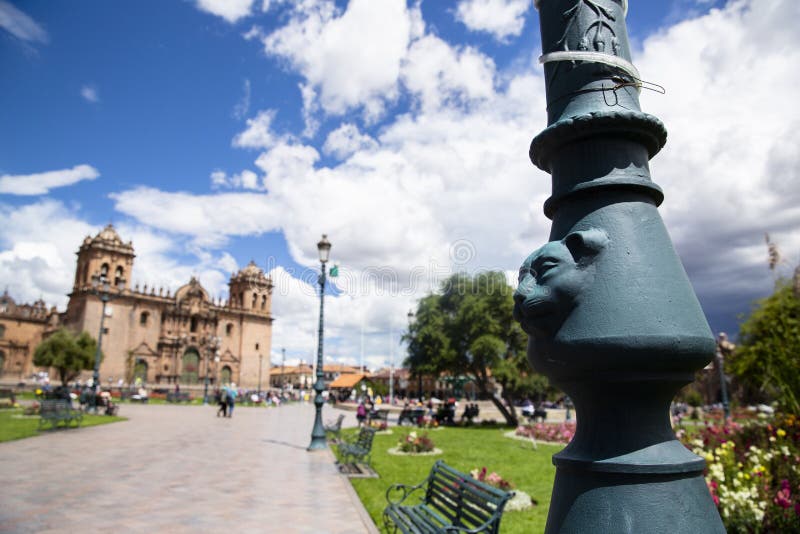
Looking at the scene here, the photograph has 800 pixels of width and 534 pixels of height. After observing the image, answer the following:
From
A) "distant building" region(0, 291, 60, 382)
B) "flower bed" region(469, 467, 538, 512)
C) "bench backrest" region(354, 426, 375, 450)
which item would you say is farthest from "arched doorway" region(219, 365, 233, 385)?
"flower bed" region(469, 467, 538, 512)

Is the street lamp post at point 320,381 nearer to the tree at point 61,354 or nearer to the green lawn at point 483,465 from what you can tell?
the green lawn at point 483,465

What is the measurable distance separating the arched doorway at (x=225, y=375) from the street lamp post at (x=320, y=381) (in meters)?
58.9

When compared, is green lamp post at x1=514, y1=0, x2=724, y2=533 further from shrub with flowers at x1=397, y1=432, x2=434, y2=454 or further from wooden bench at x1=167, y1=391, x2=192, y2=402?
wooden bench at x1=167, y1=391, x2=192, y2=402

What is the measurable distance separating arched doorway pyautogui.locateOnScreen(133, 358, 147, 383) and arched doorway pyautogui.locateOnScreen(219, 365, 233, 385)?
34.4 ft

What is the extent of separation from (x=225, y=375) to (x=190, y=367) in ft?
19.1

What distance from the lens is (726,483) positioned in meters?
5.74

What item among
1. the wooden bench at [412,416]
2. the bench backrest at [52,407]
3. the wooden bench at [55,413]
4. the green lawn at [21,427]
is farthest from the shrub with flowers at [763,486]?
the bench backrest at [52,407]

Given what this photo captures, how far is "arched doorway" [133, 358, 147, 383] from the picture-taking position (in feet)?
192

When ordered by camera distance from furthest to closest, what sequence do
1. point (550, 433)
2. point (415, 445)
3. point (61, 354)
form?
point (61, 354) → point (550, 433) → point (415, 445)

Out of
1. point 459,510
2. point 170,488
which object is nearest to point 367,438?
point 170,488

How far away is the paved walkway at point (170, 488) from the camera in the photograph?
6.23 m

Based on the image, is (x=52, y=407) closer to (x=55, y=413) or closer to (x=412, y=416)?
(x=55, y=413)

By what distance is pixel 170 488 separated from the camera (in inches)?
322

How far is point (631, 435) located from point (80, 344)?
163ft
